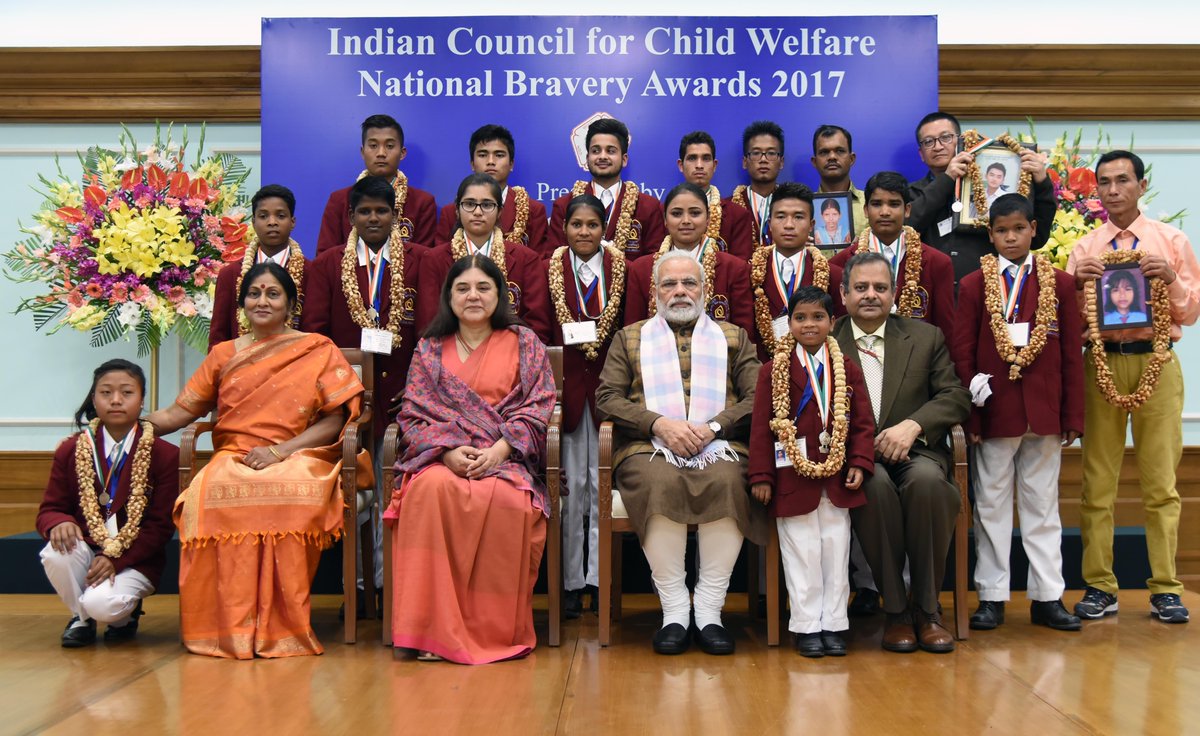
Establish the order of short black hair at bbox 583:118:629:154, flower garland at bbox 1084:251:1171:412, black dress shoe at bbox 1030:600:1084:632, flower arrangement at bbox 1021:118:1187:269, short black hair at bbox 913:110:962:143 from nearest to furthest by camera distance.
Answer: black dress shoe at bbox 1030:600:1084:632
flower garland at bbox 1084:251:1171:412
short black hair at bbox 583:118:629:154
short black hair at bbox 913:110:962:143
flower arrangement at bbox 1021:118:1187:269

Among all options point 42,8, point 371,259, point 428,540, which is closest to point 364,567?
point 428,540

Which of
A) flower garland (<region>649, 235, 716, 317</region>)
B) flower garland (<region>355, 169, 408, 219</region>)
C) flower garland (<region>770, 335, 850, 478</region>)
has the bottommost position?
flower garland (<region>770, 335, 850, 478</region>)

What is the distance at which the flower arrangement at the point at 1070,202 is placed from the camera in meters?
5.34

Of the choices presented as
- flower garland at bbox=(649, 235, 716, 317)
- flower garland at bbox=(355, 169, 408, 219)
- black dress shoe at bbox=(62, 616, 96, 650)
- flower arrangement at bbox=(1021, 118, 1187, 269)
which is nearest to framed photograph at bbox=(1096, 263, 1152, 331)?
flower arrangement at bbox=(1021, 118, 1187, 269)

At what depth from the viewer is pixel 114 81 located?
6.09 meters

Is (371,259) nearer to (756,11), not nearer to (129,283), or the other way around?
(129,283)

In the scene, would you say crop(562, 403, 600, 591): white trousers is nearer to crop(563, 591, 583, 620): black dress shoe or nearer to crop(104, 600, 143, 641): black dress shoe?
crop(563, 591, 583, 620): black dress shoe

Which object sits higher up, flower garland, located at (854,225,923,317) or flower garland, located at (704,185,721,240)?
flower garland, located at (704,185,721,240)

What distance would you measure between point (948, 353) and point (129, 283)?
12.4 ft

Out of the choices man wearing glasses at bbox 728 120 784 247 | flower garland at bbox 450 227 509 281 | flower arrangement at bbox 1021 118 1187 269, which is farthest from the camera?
flower arrangement at bbox 1021 118 1187 269

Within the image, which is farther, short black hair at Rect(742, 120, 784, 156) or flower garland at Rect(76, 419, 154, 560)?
short black hair at Rect(742, 120, 784, 156)

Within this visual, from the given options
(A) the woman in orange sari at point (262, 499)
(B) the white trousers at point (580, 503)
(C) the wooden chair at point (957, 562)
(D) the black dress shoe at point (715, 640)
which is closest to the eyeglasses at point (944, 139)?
(C) the wooden chair at point (957, 562)

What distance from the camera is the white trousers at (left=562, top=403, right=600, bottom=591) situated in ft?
14.3

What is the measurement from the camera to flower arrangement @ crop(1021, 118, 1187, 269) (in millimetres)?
5340
